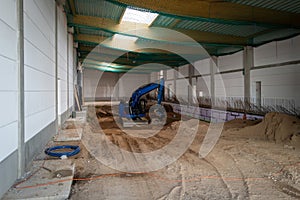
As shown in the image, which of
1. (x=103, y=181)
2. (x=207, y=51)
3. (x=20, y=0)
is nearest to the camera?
(x=20, y=0)

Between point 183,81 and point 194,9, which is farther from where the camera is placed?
point 183,81

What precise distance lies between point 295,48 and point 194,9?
18.2 ft

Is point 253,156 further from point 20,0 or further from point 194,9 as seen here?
point 20,0

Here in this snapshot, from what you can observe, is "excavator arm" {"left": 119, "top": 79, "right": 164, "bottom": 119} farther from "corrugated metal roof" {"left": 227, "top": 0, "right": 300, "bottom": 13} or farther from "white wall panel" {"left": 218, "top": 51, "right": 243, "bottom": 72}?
"corrugated metal roof" {"left": 227, "top": 0, "right": 300, "bottom": 13}

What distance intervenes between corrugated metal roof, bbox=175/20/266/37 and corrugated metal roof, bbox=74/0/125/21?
2994 millimetres

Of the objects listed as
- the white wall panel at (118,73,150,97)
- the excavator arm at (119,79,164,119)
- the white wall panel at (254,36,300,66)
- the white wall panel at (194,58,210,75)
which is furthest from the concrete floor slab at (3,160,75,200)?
the white wall panel at (118,73,150,97)

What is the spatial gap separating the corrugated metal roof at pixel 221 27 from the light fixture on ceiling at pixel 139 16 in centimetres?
148

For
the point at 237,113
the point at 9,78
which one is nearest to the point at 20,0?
the point at 9,78

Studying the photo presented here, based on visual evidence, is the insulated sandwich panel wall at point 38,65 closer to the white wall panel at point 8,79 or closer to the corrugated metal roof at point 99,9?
the white wall panel at point 8,79

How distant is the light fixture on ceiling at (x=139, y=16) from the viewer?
971cm

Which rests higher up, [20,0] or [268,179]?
[20,0]

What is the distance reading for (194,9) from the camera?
7957 mm

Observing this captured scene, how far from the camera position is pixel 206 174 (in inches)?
187

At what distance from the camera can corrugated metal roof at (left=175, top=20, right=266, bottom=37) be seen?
10.8 m
